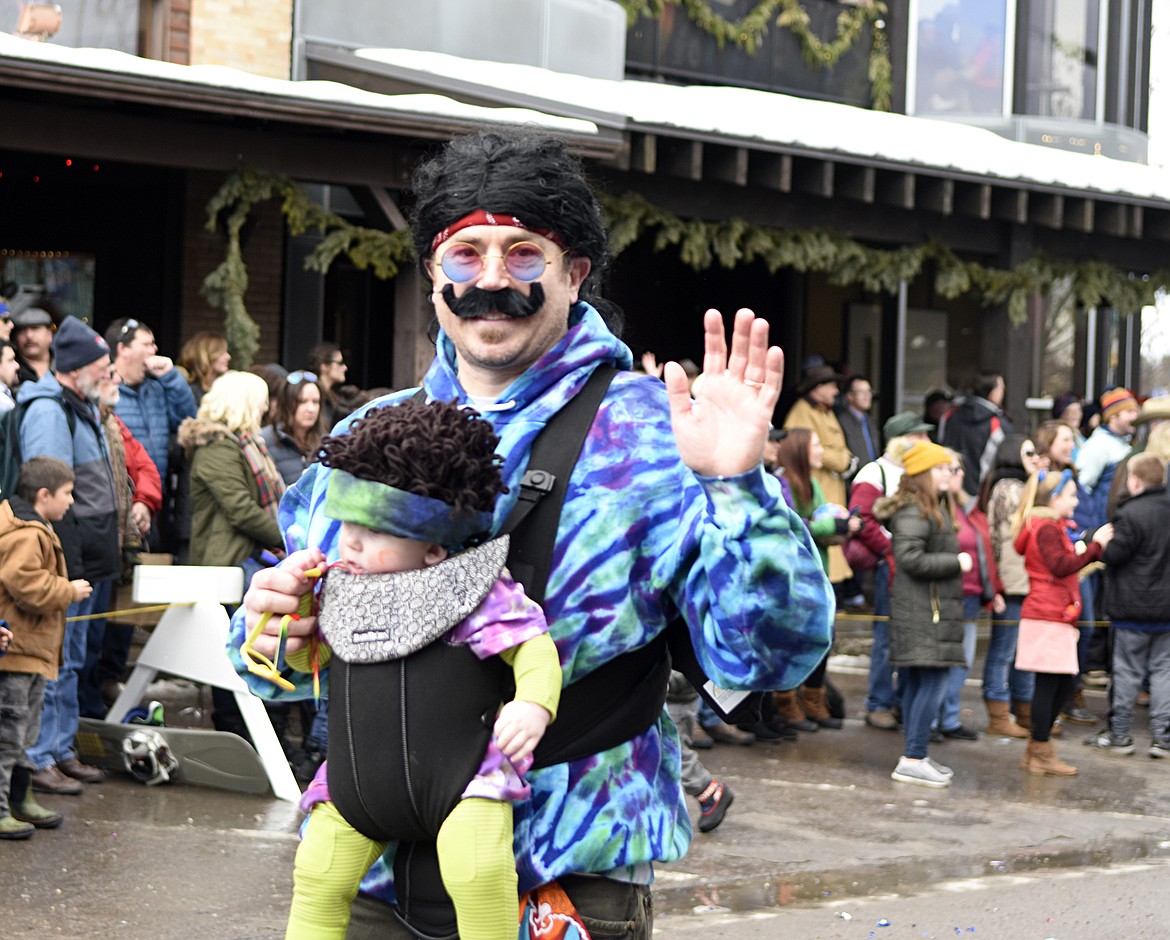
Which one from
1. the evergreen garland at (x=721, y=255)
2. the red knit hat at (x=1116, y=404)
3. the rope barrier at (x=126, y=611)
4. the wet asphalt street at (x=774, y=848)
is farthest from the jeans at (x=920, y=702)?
the red knit hat at (x=1116, y=404)

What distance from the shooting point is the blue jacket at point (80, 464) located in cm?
738

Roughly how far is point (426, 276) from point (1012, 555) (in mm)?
7965

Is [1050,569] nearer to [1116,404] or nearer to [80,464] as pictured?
[1116,404]

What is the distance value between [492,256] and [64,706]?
529 centimetres

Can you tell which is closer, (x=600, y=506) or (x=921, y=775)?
(x=600, y=506)

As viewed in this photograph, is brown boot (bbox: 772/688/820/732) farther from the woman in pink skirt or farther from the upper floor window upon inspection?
the upper floor window

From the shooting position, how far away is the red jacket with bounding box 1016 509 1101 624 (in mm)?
9172

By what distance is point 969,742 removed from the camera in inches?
389

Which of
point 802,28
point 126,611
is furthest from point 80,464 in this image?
point 802,28

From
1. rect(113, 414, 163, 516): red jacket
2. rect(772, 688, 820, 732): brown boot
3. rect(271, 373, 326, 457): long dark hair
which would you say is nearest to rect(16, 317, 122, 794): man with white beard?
rect(113, 414, 163, 516): red jacket

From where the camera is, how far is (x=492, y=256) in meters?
2.71

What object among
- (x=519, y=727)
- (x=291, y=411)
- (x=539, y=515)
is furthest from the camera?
(x=291, y=411)

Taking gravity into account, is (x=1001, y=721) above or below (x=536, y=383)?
below

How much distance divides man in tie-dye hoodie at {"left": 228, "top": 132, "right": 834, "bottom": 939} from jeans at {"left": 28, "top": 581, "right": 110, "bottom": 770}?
4.69m
